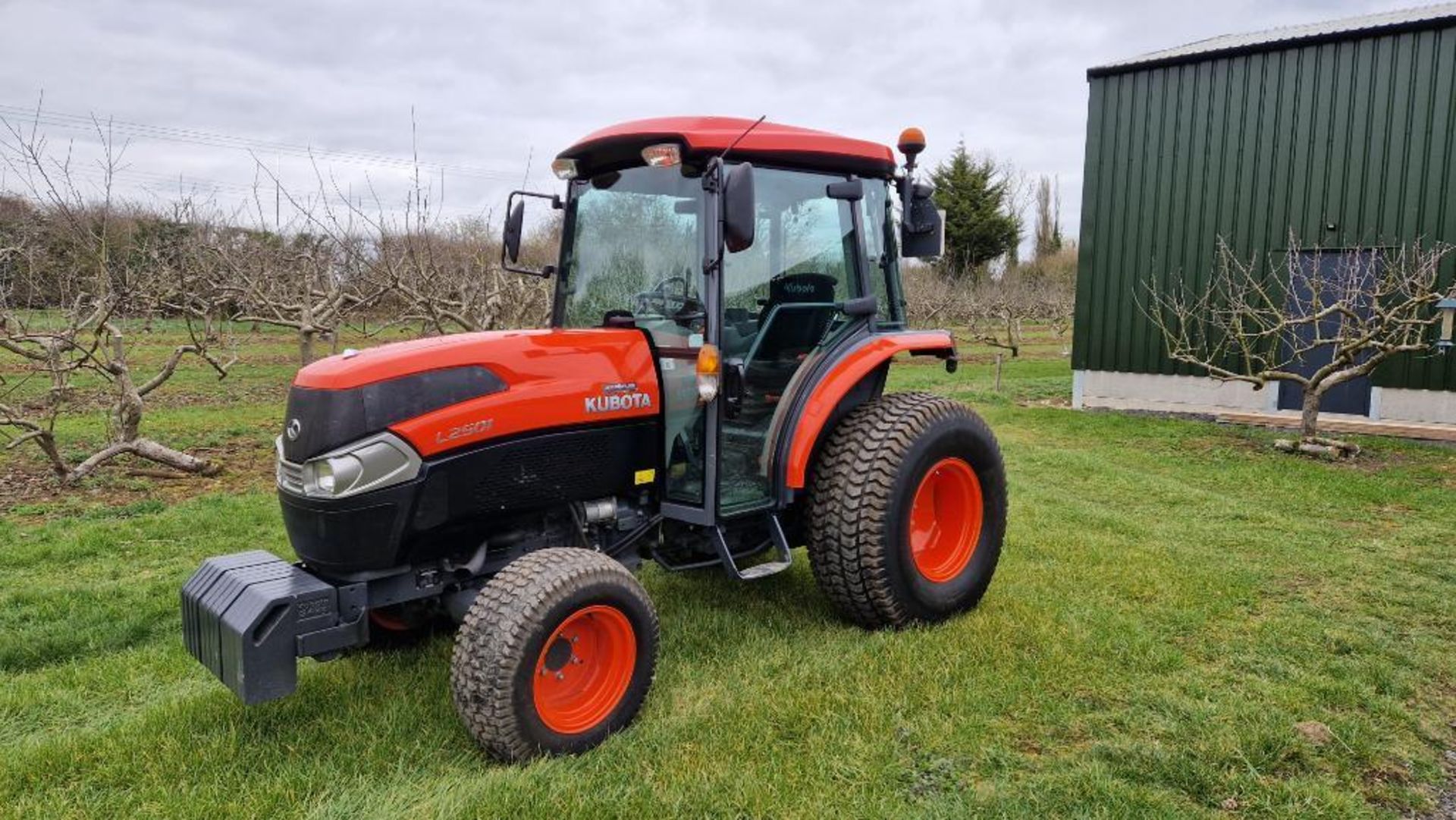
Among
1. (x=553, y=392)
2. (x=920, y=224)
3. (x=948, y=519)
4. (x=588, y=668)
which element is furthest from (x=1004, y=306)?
(x=588, y=668)

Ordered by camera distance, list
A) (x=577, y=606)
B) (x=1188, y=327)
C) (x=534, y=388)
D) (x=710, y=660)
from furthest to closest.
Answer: (x=1188, y=327)
(x=710, y=660)
(x=534, y=388)
(x=577, y=606)

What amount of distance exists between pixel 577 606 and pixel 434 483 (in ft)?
2.00

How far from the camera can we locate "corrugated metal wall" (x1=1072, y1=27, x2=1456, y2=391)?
9.05 m

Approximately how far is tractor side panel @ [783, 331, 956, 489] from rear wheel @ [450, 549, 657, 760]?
84 cm

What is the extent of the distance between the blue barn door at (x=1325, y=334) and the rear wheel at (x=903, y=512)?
6802 millimetres

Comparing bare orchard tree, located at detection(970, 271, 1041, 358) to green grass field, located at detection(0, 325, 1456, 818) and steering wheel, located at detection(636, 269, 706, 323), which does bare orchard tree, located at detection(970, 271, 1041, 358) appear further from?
steering wheel, located at detection(636, 269, 706, 323)

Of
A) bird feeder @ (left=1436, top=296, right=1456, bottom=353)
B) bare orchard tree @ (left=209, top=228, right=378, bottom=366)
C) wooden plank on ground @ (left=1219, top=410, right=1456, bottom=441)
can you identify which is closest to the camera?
bird feeder @ (left=1436, top=296, right=1456, bottom=353)

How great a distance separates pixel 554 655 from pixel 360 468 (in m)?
0.84

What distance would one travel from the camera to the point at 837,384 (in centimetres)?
369

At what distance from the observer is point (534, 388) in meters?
3.16

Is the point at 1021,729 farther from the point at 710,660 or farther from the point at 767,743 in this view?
the point at 710,660

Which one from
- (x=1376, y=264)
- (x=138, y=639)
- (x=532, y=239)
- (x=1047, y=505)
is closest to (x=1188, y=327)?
(x=1376, y=264)

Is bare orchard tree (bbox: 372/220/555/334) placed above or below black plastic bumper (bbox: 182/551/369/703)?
above

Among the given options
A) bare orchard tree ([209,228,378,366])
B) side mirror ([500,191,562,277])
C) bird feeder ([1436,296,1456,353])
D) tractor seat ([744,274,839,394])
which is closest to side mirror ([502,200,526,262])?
side mirror ([500,191,562,277])
